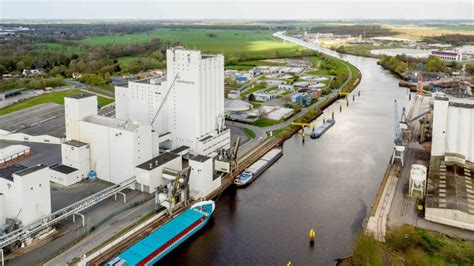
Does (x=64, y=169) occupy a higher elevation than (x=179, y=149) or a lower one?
lower

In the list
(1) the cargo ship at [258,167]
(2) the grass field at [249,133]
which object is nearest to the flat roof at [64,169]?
A: (1) the cargo ship at [258,167]

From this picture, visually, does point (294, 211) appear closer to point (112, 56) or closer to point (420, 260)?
point (420, 260)

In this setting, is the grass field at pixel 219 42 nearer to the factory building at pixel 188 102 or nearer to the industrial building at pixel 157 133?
the factory building at pixel 188 102

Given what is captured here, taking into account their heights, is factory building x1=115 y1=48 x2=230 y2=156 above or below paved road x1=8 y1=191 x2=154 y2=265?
above

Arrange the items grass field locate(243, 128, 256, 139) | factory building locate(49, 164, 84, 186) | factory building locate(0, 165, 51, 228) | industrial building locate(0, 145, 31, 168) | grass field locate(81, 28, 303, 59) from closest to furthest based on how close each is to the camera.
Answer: factory building locate(0, 165, 51, 228), factory building locate(49, 164, 84, 186), industrial building locate(0, 145, 31, 168), grass field locate(243, 128, 256, 139), grass field locate(81, 28, 303, 59)

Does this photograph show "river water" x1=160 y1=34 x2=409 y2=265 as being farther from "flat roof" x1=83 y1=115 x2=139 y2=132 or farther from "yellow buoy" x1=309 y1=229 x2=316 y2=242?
"flat roof" x1=83 y1=115 x2=139 y2=132

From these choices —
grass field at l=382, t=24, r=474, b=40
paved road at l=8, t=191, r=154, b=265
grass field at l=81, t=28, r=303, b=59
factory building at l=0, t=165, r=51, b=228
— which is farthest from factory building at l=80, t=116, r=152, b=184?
grass field at l=382, t=24, r=474, b=40

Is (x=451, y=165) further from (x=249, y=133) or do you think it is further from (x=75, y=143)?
(x=75, y=143)

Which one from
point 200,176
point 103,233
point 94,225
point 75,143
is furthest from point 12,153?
point 200,176
